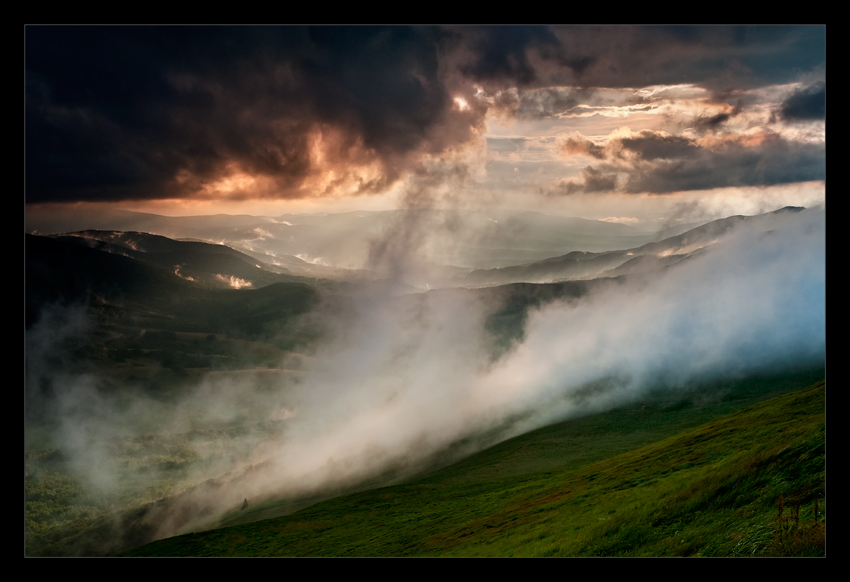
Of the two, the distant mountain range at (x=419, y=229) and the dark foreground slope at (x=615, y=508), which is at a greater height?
the distant mountain range at (x=419, y=229)

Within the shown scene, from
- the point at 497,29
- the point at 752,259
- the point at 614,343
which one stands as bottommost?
the point at 614,343

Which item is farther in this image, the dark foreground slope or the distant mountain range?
the distant mountain range

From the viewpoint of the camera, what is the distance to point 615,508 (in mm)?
33781

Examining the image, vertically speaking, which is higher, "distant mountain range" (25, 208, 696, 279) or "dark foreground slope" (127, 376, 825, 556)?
"distant mountain range" (25, 208, 696, 279)

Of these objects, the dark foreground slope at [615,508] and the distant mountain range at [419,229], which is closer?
the dark foreground slope at [615,508]

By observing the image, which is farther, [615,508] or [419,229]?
[419,229]

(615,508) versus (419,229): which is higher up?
(419,229)

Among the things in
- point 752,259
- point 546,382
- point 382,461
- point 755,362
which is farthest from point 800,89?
point 546,382

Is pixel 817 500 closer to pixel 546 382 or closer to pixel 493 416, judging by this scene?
pixel 493 416

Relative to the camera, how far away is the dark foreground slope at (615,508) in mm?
26188

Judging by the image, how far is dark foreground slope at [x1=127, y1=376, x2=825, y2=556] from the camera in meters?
26.2

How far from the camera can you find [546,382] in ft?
600
